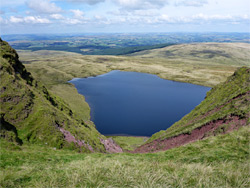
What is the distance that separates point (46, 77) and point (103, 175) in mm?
191711

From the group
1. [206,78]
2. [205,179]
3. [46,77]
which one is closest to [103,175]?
[205,179]

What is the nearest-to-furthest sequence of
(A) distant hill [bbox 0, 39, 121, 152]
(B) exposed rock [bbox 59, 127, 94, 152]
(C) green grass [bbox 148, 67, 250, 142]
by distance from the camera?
(A) distant hill [bbox 0, 39, 121, 152] < (C) green grass [bbox 148, 67, 250, 142] < (B) exposed rock [bbox 59, 127, 94, 152]

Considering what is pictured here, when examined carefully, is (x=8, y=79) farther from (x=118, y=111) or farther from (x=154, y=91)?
(x=154, y=91)

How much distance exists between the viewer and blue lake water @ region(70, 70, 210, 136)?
269 feet

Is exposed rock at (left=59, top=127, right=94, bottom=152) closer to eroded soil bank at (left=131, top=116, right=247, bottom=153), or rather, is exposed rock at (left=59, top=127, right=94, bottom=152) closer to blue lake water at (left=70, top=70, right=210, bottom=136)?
eroded soil bank at (left=131, top=116, right=247, bottom=153)

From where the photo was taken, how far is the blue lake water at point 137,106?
3226 inches

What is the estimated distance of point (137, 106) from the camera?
107938 mm

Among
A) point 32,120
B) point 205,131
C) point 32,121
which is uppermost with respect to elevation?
point 32,120

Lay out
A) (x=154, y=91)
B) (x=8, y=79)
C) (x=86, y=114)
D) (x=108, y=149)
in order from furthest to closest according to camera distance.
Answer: (x=154, y=91) < (x=86, y=114) < (x=108, y=149) < (x=8, y=79)

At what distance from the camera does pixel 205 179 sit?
936 cm

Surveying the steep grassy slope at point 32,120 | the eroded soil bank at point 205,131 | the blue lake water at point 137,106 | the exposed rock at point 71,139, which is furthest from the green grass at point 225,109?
the blue lake water at point 137,106

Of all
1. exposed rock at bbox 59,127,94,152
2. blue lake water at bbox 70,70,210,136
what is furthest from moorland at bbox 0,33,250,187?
blue lake water at bbox 70,70,210,136

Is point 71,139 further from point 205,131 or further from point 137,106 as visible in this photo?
point 137,106

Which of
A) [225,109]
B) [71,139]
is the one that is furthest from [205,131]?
[71,139]
